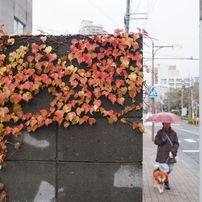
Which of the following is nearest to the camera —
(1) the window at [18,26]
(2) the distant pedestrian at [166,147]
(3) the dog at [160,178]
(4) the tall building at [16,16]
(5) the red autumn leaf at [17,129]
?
(5) the red autumn leaf at [17,129]

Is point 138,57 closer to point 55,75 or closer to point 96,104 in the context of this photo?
point 96,104

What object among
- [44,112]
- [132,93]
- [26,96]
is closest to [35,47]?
[26,96]

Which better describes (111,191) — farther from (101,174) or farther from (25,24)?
(25,24)

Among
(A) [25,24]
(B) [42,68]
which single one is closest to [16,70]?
(B) [42,68]

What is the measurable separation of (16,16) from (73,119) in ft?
45.5

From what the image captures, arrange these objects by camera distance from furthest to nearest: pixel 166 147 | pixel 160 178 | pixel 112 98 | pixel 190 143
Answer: pixel 190 143
pixel 166 147
pixel 160 178
pixel 112 98

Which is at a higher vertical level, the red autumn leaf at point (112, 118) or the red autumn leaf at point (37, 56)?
the red autumn leaf at point (37, 56)

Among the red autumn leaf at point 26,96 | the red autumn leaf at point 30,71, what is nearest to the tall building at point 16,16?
the red autumn leaf at point 30,71

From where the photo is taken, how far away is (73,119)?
414cm

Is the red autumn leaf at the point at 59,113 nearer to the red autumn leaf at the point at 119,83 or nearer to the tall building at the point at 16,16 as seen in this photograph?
the red autumn leaf at the point at 119,83

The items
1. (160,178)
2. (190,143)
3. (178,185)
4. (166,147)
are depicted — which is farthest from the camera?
(190,143)

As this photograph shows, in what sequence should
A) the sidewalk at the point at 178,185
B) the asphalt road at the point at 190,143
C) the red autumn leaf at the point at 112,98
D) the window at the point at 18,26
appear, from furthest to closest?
the window at the point at 18,26 < the asphalt road at the point at 190,143 < the sidewalk at the point at 178,185 < the red autumn leaf at the point at 112,98

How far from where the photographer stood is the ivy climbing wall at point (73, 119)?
4.13 meters

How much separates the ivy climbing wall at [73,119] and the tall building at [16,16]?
9.74 meters
